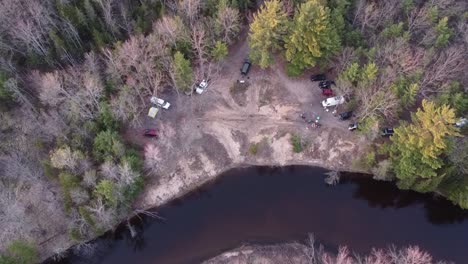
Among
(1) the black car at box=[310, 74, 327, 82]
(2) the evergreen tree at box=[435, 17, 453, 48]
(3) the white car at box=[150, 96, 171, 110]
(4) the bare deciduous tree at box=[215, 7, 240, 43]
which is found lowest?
(3) the white car at box=[150, 96, 171, 110]

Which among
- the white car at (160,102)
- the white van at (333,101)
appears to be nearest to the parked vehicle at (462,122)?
the white van at (333,101)

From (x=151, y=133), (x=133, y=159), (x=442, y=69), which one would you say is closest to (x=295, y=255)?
(x=133, y=159)

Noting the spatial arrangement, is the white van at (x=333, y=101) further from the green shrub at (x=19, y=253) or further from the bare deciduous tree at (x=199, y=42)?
the green shrub at (x=19, y=253)

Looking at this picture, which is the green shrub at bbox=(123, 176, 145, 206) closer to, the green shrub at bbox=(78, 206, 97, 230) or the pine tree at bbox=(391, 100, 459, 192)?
the green shrub at bbox=(78, 206, 97, 230)

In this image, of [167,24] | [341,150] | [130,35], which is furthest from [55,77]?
[341,150]

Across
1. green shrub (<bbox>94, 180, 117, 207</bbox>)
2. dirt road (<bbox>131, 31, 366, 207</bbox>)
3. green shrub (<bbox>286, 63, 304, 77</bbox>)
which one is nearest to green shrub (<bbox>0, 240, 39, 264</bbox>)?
green shrub (<bbox>94, 180, 117, 207</bbox>)

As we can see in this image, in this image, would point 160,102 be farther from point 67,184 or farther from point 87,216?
point 87,216

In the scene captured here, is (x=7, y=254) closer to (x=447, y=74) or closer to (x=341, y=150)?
(x=341, y=150)
